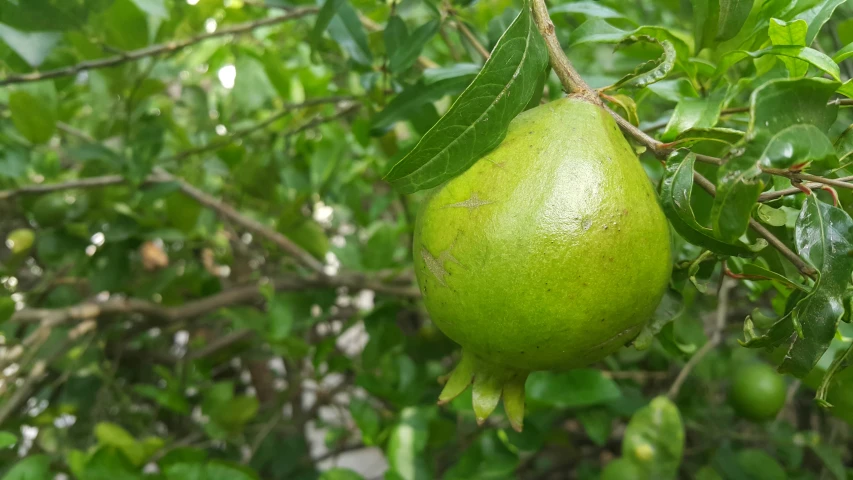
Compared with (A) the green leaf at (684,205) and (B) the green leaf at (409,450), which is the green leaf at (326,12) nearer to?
(A) the green leaf at (684,205)

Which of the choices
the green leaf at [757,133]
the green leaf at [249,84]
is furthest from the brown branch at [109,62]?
the green leaf at [757,133]

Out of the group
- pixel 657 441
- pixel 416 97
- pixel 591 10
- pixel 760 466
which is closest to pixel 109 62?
pixel 416 97

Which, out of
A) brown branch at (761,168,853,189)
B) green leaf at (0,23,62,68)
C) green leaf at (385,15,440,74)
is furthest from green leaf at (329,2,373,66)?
→ brown branch at (761,168,853,189)

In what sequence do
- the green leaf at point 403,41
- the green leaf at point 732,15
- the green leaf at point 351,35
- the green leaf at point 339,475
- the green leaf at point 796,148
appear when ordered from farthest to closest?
the green leaf at point 339,475, the green leaf at point 351,35, the green leaf at point 403,41, the green leaf at point 732,15, the green leaf at point 796,148

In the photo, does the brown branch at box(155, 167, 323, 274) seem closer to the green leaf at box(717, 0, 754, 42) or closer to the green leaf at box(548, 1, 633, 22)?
the green leaf at box(548, 1, 633, 22)

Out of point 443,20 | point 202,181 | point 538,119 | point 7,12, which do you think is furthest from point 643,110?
point 7,12

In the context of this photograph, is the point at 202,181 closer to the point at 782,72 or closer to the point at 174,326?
the point at 174,326
